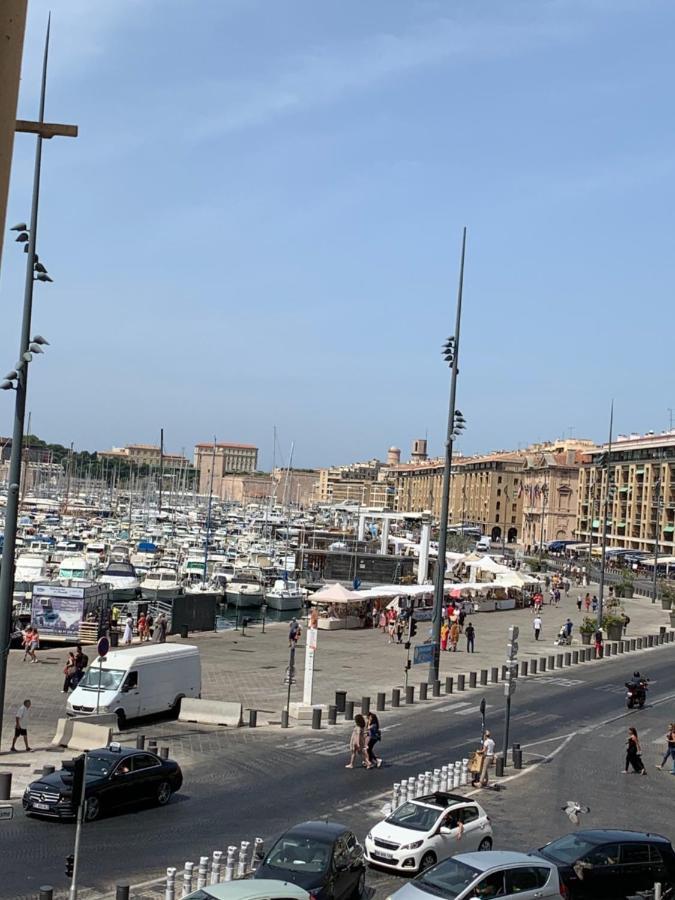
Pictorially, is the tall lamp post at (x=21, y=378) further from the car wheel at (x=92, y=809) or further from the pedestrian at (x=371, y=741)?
the pedestrian at (x=371, y=741)

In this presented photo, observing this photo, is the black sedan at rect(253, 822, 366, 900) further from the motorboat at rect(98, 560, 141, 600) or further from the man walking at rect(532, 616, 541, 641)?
the motorboat at rect(98, 560, 141, 600)

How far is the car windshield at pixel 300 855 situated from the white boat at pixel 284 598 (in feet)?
179

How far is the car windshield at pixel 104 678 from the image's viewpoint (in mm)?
25125

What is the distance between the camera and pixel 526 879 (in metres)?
13.2

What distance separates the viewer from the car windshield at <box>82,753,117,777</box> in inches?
704

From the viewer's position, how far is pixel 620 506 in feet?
442

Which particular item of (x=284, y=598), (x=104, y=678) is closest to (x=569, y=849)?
(x=104, y=678)

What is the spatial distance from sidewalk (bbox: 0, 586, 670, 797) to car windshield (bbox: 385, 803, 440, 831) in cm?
688

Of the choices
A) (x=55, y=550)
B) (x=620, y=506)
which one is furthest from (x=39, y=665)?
(x=620, y=506)

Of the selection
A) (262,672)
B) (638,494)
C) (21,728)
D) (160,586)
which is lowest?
(160,586)

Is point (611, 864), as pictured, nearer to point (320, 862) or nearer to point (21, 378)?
point (320, 862)

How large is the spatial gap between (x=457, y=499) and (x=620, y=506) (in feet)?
202

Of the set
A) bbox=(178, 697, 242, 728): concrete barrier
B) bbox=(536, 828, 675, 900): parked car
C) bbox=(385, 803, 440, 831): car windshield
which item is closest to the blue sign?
bbox=(178, 697, 242, 728): concrete barrier

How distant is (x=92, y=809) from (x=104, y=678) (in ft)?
26.5
